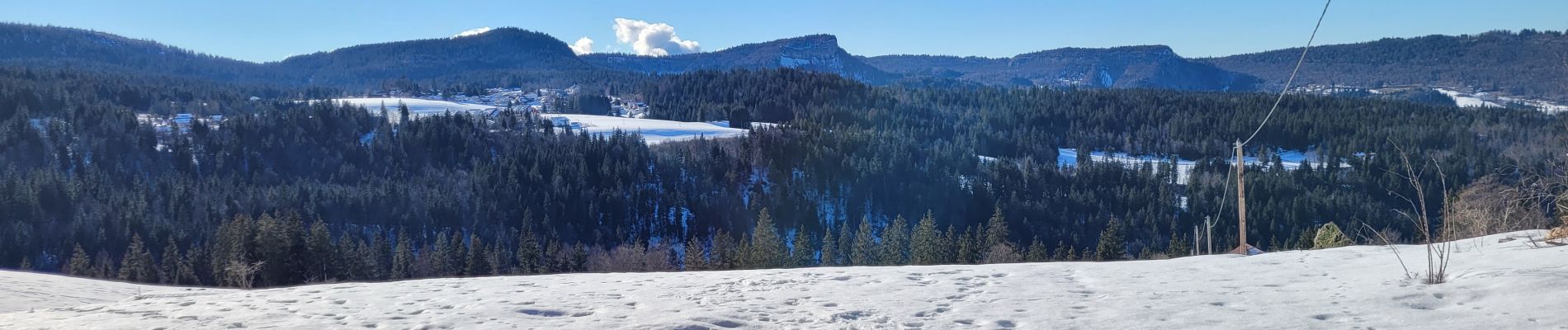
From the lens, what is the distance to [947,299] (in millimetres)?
10961

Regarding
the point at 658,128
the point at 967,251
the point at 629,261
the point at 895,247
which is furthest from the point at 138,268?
the point at 658,128

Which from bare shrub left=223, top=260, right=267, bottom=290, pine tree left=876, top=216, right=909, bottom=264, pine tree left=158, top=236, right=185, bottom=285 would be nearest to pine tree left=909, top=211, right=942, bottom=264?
pine tree left=876, top=216, right=909, bottom=264

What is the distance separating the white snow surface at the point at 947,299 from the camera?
9.05 meters

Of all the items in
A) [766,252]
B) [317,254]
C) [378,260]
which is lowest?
[378,260]

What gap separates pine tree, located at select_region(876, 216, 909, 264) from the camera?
74438 millimetres

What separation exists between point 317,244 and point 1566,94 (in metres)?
61.0

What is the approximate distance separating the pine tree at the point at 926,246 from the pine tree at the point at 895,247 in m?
2.18

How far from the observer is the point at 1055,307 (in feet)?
33.2

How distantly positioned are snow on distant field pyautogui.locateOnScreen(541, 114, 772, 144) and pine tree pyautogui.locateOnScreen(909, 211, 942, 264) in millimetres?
88655

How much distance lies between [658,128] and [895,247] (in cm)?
10875

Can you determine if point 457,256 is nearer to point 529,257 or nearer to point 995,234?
point 529,257

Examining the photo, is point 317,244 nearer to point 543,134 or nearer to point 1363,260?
point 1363,260

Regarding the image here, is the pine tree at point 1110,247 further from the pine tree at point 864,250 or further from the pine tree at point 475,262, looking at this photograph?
the pine tree at point 475,262

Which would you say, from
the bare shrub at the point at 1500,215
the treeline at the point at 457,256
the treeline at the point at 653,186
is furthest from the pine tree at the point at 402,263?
the bare shrub at the point at 1500,215
